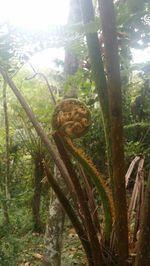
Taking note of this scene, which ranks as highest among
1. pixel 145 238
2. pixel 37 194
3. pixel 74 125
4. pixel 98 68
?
pixel 98 68

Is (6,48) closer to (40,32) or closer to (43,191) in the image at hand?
(40,32)

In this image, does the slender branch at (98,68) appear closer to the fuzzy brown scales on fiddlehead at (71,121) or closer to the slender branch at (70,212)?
the fuzzy brown scales on fiddlehead at (71,121)

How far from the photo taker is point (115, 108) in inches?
38.6

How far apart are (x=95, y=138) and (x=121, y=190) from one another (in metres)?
3.25

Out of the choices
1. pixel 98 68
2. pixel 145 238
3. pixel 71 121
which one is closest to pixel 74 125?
pixel 71 121

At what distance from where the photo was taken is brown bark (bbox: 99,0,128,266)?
95 centimetres

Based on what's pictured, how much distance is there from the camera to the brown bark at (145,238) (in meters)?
0.98

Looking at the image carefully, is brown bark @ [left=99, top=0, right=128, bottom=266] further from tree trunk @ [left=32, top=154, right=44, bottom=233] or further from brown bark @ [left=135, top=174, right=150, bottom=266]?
tree trunk @ [left=32, top=154, right=44, bottom=233]


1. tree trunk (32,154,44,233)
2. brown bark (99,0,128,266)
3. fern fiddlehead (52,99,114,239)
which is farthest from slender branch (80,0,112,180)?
tree trunk (32,154,44,233)

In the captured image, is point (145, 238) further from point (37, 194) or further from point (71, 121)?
point (37, 194)

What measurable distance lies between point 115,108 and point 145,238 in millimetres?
362

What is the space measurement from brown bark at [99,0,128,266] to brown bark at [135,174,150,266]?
0.07 meters

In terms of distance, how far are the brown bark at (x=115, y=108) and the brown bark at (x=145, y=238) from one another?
0.24ft

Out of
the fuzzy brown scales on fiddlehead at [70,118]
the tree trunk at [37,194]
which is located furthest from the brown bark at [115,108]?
the tree trunk at [37,194]
